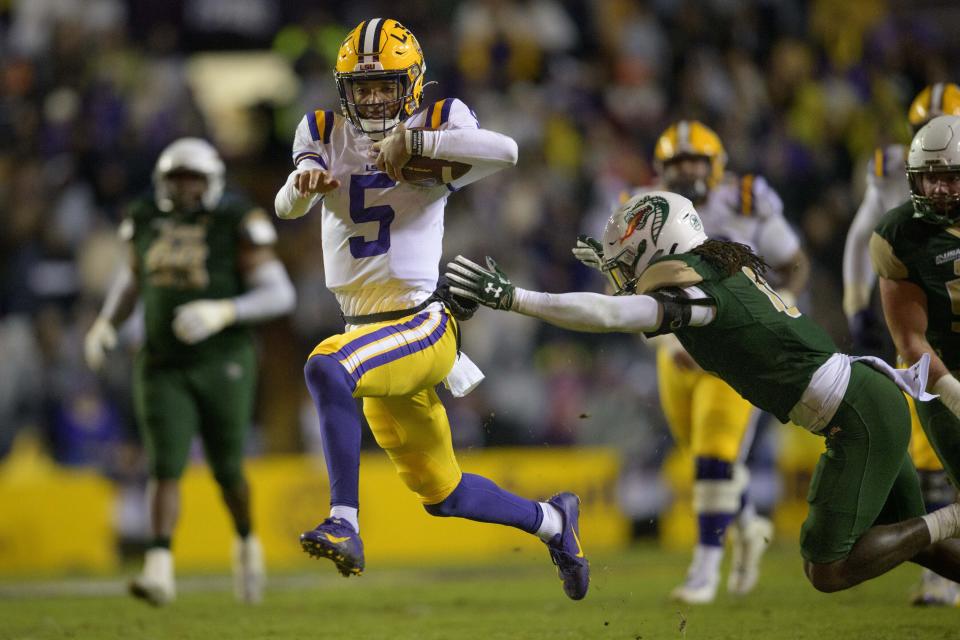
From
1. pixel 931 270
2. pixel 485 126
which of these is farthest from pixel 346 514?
pixel 485 126

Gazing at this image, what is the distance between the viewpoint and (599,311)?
Answer: 4383mm

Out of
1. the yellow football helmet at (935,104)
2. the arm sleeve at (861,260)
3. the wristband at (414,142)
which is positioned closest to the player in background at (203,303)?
the wristband at (414,142)

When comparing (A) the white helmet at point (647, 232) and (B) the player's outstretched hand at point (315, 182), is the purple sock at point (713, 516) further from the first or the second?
(B) the player's outstretched hand at point (315, 182)

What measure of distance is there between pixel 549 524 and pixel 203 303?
2486 millimetres

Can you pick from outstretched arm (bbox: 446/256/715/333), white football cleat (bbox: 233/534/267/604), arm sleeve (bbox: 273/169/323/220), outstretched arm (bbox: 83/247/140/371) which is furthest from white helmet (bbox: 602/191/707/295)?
outstretched arm (bbox: 83/247/140/371)

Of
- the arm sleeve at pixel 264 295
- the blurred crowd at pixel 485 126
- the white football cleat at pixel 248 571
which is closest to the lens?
the arm sleeve at pixel 264 295

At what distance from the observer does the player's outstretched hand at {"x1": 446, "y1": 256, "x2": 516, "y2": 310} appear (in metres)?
4.40

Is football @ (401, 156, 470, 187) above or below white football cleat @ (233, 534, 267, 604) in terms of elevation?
above

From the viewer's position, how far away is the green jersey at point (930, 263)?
5.14m

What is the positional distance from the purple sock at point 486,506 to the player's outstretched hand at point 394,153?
125 cm

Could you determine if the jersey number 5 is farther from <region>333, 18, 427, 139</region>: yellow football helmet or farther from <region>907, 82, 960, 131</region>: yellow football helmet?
<region>907, 82, 960, 131</region>: yellow football helmet

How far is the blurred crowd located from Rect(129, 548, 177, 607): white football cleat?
12.6 ft

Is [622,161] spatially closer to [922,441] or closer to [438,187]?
[922,441]

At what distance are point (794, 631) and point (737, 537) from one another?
179cm
